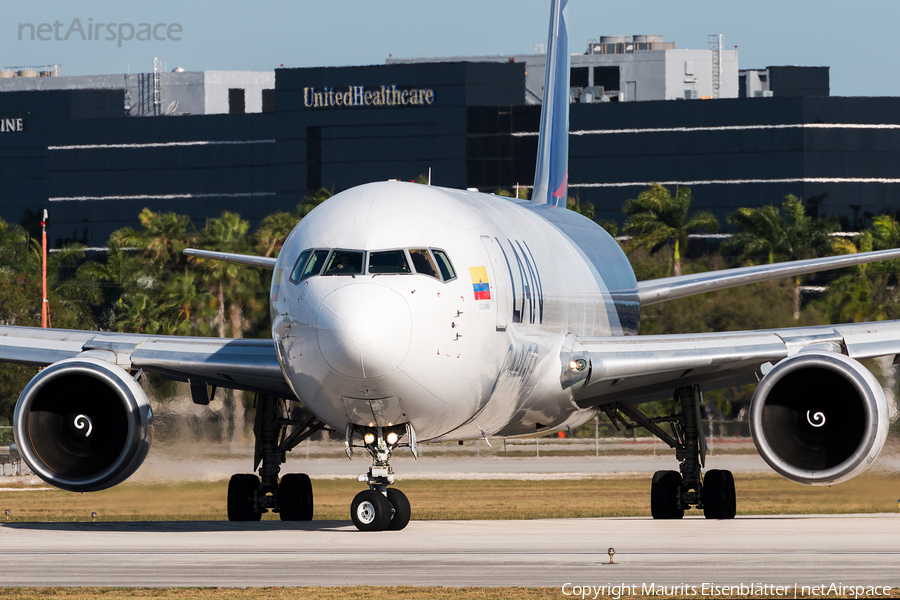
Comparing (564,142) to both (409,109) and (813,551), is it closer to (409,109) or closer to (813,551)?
(813,551)

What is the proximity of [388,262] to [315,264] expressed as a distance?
784 millimetres

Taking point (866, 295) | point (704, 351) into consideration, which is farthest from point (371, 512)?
point (866, 295)

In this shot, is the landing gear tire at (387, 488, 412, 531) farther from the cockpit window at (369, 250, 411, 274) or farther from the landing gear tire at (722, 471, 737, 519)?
the landing gear tire at (722, 471, 737, 519)

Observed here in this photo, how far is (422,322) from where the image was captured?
15312 mm

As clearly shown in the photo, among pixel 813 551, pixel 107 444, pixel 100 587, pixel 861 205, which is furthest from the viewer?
pixel 861 205

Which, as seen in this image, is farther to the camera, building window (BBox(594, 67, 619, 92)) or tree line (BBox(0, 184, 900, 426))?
building window (BBox(594, 67, 619, 92))

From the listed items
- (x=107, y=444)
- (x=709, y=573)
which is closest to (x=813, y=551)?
(x=709, y=573)

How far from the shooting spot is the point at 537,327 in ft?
61.1

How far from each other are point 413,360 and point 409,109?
83469 mm

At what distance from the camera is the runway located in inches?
505

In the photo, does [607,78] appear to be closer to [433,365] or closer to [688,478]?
[688,478]

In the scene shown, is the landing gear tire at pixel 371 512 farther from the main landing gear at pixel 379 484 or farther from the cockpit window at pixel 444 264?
the cockpit window at pixel 444 264
